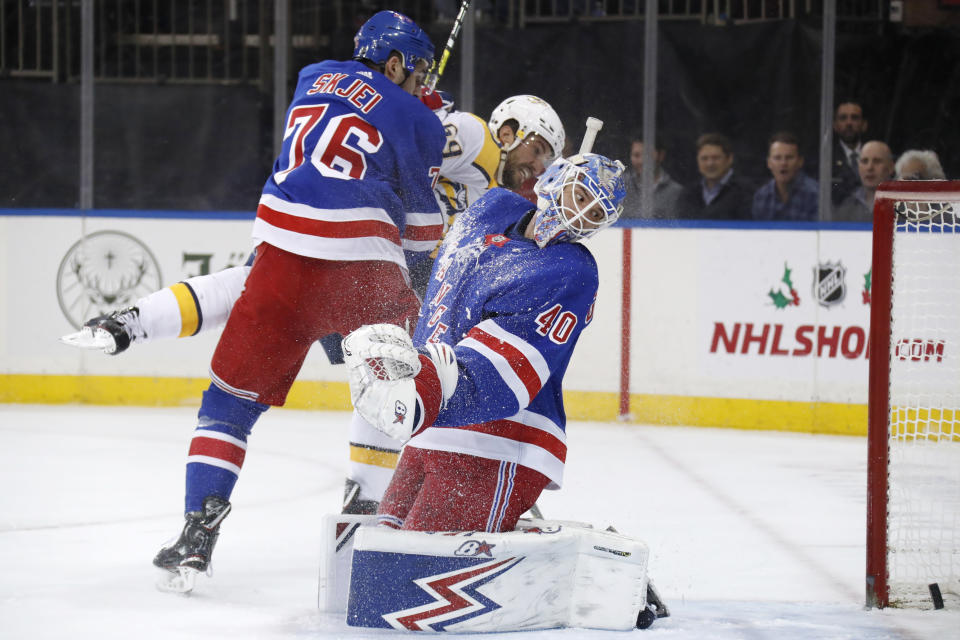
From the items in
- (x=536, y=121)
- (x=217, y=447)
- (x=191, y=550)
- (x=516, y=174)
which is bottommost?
(x=191, y=550)

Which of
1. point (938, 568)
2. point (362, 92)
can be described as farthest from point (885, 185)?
point (362, 92)

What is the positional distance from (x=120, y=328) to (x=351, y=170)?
20.8 inches

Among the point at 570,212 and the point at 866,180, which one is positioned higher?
the point at 866,180

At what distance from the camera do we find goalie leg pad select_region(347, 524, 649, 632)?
1971 millimetres

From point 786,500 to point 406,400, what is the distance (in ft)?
6.88

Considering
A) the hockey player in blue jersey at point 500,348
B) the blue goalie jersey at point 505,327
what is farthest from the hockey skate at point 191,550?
the blue goalie jersey at point 505,327

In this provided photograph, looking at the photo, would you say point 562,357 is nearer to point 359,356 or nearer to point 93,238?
point 359,356

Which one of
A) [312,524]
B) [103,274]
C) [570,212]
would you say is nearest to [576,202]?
[570,212]

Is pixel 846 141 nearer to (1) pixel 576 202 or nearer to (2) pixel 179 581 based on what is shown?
(1) pixel 576 202

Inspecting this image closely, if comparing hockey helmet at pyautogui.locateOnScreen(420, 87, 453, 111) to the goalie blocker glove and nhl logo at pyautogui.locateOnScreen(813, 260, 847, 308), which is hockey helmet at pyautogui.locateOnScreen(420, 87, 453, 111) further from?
nhl logo at pyautogui.locateOnScreen(813, 260, 847, 308)

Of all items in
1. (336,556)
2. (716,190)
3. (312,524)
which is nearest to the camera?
(336,556)

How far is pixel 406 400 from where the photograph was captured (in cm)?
165

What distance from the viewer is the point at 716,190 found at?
5109 mm

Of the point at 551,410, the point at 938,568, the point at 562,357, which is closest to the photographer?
the point at 562,357
